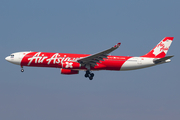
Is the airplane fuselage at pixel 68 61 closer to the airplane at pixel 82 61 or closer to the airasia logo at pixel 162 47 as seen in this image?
the airplane at pixel 82 61

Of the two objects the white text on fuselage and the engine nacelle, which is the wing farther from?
the engine nacelle

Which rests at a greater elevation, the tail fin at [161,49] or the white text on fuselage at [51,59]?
the tail fin at [161,49]

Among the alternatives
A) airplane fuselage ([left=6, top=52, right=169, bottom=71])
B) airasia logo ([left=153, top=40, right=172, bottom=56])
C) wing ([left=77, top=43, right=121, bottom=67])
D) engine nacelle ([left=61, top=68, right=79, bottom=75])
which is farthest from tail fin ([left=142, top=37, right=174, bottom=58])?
engine nacelle ([left=61, top=68, right=79, bottom=75])

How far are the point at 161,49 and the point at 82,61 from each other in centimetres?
1323

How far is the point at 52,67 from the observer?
157ft

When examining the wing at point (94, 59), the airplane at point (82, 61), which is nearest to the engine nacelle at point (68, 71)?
the airplane at point (82, 61)

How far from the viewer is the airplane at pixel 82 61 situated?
4638 cm

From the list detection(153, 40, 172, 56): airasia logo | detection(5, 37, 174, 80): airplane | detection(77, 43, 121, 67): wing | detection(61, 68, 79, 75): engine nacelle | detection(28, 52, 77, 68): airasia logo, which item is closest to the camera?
detection(77, 43, 121, 67): wing

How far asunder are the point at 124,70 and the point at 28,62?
46.5 feet

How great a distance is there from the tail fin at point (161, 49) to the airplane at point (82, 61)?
557 mm

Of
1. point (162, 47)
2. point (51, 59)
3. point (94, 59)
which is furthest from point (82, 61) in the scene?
point (162, 47)

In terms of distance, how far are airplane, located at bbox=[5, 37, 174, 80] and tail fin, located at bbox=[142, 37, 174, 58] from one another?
56 cm

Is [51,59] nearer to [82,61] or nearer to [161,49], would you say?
[82,61]

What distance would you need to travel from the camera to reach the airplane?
46375 mm
